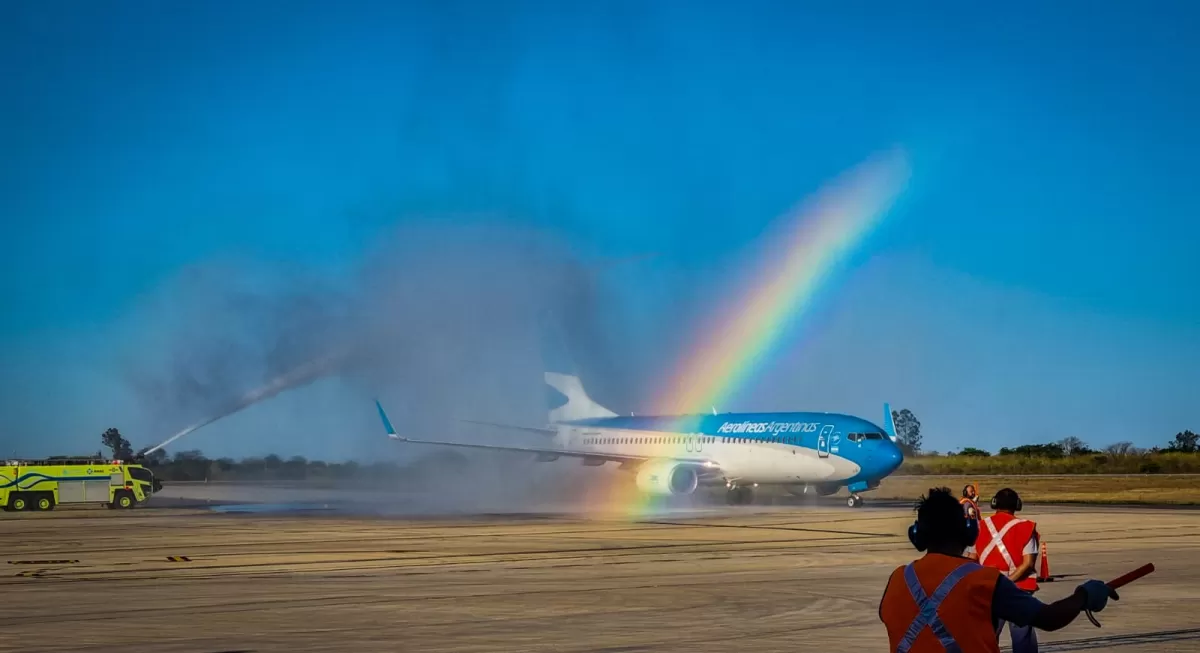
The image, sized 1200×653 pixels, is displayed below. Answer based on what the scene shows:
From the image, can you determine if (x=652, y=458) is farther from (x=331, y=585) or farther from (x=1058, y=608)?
(x=1058, y=608)

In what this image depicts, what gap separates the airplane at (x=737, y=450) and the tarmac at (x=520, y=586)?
11641 millimetres

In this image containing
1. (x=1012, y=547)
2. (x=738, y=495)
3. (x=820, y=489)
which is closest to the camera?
(x=1012, y=547)

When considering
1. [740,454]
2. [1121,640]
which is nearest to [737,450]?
[740,454]

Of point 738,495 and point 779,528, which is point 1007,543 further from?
point 738,495

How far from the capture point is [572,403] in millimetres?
76438

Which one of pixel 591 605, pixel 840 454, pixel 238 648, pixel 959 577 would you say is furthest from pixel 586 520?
pixel 959 577

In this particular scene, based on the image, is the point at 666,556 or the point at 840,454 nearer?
the point at 666,556

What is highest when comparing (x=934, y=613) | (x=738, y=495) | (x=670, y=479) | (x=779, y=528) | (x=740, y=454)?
(x=740, y=454)

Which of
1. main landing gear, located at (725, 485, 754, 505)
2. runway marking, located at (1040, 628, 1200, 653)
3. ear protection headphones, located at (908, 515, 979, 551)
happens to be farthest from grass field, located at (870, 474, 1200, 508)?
ear protection headphones, located at (908, 515, 979, 551)

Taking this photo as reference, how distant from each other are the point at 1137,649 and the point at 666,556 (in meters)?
14.9

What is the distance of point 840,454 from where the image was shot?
53812 mm

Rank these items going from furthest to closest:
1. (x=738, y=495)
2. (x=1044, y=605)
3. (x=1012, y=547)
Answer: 1. (x=738, y=495)
2. (x=1012, y=547)
3. (x=1044, y=605)

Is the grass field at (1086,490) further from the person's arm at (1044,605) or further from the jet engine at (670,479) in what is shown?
the person's arm at (1044,605)

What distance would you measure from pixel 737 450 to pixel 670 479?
3.35 m
